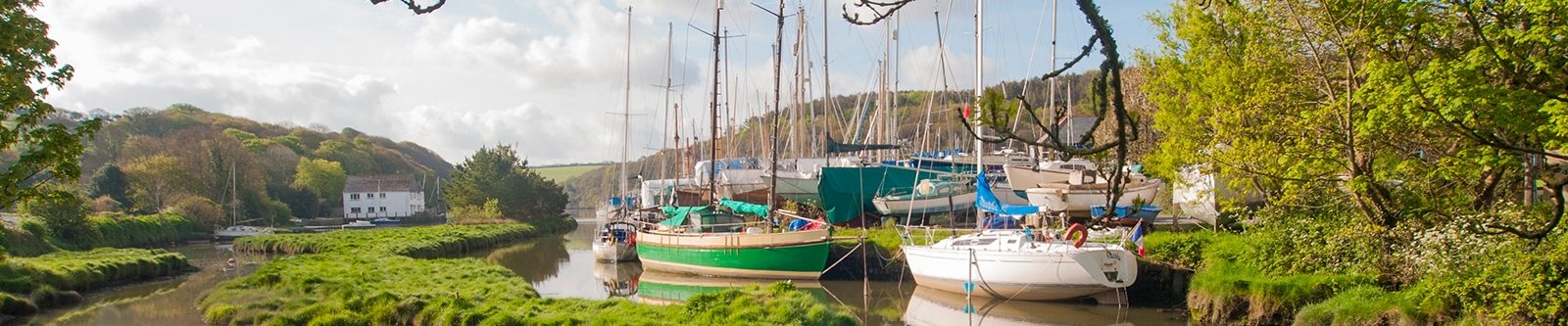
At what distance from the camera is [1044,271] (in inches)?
930

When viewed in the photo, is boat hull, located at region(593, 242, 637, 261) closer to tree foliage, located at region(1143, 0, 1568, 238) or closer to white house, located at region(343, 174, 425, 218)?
tree foliage, located at region(1143, 0, 1568, 238)

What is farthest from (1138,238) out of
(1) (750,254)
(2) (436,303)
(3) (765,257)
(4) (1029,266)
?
(2) (436,303)

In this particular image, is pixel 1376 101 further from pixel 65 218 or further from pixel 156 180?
pixel 156 180

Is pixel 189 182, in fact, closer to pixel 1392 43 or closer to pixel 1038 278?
pixel 1038 278

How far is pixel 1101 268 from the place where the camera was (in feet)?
76.6

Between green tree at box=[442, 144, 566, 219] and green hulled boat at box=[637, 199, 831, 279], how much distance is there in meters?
44.6

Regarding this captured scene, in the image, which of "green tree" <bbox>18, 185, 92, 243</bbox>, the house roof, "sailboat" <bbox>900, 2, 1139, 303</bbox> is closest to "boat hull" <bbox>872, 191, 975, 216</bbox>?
"sailboat" <bbox>900, 2, 1139, 303</bbox>

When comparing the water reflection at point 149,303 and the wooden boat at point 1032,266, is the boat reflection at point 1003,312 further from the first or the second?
the water reflection at point 149,303

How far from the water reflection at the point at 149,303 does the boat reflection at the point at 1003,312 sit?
1659 cm

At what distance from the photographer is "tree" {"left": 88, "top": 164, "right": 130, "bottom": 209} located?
240 feet

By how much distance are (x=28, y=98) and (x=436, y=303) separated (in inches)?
313

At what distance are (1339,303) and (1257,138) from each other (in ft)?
11.5

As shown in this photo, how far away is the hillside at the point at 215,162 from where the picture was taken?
7275 cm

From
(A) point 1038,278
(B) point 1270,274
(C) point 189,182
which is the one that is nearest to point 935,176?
(A) point 1038,278
